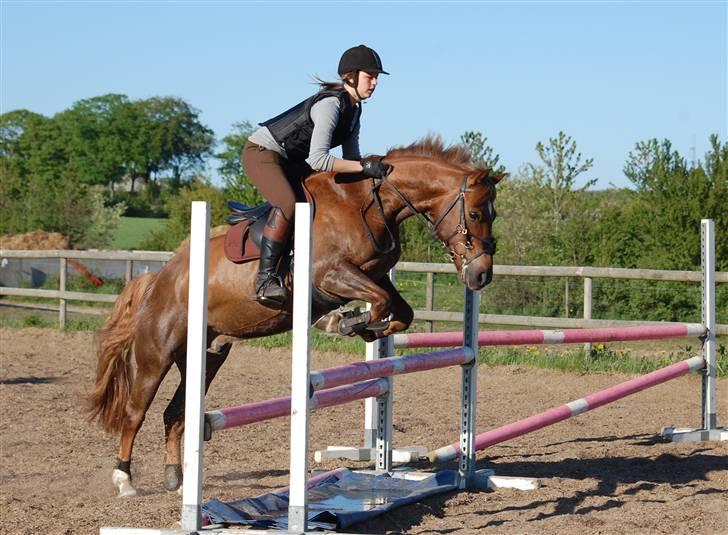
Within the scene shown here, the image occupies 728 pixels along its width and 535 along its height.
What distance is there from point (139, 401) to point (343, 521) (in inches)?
69.8

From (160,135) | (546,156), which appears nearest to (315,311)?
(546,156)

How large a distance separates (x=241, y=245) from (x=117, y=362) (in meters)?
1.18

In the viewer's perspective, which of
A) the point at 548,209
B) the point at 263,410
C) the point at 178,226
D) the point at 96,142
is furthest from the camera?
the point at 96,142

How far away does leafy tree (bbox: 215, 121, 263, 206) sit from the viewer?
2298cm

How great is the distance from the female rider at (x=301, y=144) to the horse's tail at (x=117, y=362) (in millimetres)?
1099

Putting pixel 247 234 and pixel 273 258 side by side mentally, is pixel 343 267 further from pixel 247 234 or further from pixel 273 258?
pixel 247 234

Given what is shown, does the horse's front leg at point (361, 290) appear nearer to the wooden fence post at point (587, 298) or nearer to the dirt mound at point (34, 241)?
the wooden fence post at point (587, 298)

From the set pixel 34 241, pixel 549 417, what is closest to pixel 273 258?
pixel 549 417

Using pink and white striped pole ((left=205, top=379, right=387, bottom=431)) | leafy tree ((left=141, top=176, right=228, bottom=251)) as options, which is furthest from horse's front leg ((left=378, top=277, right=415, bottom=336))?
leafy tree ((left=141, top=176, right=228, bottom=251))

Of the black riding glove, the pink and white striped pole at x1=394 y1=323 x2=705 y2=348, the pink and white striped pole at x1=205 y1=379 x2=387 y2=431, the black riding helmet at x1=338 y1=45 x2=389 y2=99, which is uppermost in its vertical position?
the black riding helmet at x1=338 y1=45 x2=389 y2=99

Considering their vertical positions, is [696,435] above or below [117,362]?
below

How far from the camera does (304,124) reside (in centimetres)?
482

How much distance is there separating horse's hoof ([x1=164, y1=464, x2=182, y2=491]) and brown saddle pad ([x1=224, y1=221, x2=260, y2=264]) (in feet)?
3.78

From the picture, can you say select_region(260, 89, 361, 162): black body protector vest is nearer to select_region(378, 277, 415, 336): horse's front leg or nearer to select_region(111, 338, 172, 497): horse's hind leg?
select_region(378, 277, 415, 336): horse's front leg
